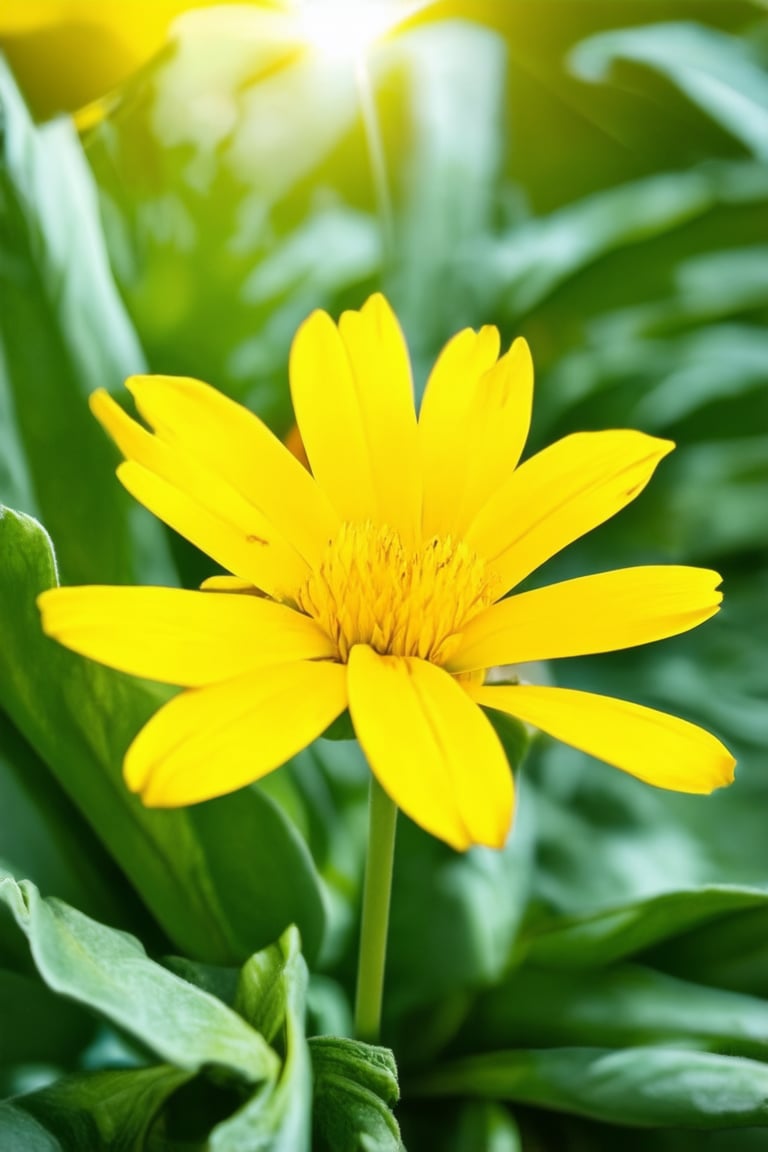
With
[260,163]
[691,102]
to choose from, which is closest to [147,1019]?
[260,163]

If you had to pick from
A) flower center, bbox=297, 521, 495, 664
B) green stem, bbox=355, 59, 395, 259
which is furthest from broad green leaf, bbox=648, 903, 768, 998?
green stem, bbox=355, 59, 395, 259

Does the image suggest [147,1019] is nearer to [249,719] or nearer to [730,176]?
[249,719]

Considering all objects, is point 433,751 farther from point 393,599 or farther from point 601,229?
point 601,229

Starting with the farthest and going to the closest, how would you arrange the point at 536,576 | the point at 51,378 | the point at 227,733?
1. the point at 536,576
2. the point at 51,378
3. the point at 227,733

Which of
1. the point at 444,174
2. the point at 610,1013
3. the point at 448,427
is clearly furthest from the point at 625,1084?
the point at 444,174

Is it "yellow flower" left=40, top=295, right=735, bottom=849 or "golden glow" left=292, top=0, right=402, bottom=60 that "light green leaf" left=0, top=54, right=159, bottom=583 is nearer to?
"yellow flower" left=40, top=295, right=735, bottom=849

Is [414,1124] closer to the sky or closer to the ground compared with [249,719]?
closer to the ground
